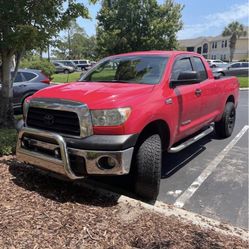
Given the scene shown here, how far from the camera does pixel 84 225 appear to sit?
10.7 ft

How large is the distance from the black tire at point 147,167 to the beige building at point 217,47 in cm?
6739

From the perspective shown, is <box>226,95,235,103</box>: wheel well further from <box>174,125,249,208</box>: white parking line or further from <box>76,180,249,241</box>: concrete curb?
<box>76,180,249,241</box>: concrete curb

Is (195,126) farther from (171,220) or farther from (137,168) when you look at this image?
(171,220)

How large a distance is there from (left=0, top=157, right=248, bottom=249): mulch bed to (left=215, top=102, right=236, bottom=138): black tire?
3.95m

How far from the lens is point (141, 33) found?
29.6 meters

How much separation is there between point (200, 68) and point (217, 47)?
75215mm

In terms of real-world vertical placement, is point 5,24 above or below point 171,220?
above

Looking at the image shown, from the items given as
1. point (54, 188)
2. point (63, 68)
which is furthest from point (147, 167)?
point (63, 68)

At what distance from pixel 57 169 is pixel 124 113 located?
3.27 feet

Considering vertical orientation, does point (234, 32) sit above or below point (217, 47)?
above

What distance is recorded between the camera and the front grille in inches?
151

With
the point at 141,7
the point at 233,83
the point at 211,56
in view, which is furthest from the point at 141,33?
the point at 211,56

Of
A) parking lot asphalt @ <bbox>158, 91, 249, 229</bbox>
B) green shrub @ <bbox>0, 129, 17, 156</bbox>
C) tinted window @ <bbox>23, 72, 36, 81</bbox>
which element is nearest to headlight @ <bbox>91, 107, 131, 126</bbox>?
parking lot asphalt @ <bbox>158, 91, 249, 229</bbox>

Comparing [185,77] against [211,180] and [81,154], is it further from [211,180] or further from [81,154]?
[81,154]
